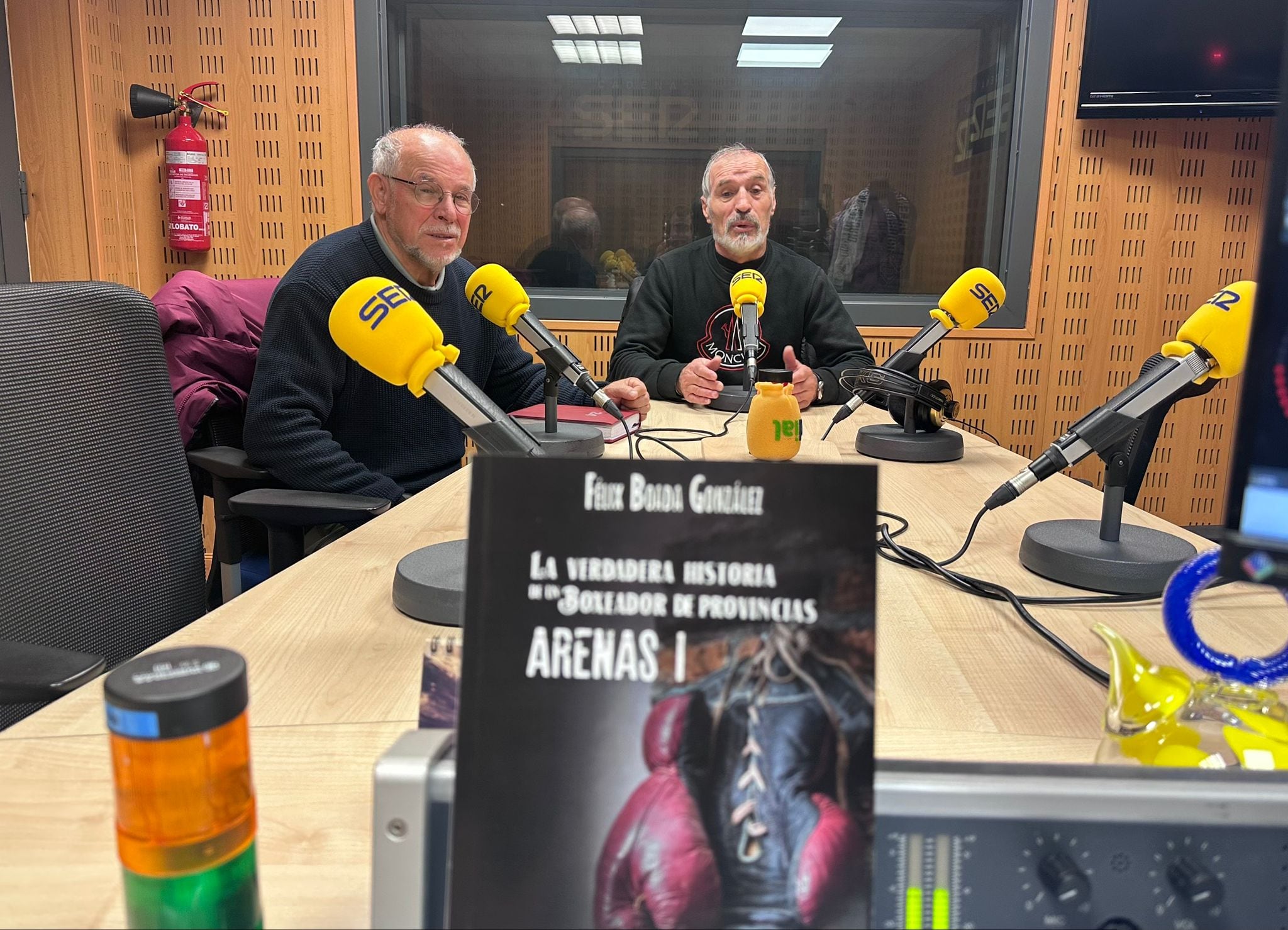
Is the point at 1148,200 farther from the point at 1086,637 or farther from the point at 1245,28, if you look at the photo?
the point at 1086,637

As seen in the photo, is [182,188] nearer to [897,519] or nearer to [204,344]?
[204,344]

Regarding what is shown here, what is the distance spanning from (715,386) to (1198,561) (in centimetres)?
177

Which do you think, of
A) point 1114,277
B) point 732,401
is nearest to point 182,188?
point 732,401

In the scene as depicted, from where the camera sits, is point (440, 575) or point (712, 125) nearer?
point (440, 575)

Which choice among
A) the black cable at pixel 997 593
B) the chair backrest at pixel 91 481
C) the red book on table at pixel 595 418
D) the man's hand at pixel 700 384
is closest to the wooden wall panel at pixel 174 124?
the man's hand at pixel 700 384

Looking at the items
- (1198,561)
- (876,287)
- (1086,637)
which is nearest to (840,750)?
(1198,561)

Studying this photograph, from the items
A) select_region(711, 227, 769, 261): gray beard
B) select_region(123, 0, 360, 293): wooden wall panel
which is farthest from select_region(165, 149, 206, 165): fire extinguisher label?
select_region(711, 227, 769, 261): gray beard

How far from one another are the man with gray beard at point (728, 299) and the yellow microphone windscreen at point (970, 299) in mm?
891

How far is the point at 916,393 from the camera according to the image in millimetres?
1699

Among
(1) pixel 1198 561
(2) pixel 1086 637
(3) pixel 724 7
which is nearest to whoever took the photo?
(1) pixel 1198 561

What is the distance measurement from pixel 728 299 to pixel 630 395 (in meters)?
0.99

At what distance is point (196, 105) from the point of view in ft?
10.4

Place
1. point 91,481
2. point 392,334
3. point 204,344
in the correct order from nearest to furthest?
point 392,334 < point 91,481 < point 204,344

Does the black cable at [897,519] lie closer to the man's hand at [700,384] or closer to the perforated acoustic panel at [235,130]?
the man's hand at [700,384]
